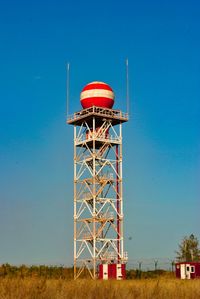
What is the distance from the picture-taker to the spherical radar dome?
69.9m

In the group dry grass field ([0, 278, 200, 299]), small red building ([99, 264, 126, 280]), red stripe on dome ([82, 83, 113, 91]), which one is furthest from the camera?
red stripe on dome ([82, 83, 113, 91])

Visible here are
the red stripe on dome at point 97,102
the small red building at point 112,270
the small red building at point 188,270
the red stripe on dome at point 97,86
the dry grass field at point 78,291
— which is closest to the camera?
the dry grass field at point 78,291

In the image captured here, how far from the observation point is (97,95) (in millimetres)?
69938

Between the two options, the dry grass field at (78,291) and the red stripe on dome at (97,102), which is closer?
the dry grass field at (78,291)

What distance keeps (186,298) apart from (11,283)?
532 cm


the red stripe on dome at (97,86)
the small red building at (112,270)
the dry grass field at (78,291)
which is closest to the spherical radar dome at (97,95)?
the red stripe on dome at (97,86)

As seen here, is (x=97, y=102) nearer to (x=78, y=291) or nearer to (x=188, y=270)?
(x=188, y=270)

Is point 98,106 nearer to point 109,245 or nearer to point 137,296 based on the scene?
point 109,245

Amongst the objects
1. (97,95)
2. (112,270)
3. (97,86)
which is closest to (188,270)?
(112,270)

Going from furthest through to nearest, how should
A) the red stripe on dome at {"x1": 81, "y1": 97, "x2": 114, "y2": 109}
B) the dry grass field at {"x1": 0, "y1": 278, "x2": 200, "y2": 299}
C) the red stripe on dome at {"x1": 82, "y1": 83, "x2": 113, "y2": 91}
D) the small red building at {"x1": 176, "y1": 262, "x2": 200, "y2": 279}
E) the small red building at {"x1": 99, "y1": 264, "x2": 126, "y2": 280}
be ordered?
the red stripe on dome at {"x1": 82, "y1": 83, "x2": 113, "y2": 91} → the red stripe on dome at {"x1": 81, "y1": 97, "x2": 114, "y2": 109} → the small red building at {"x1": 176, "y1": 262, "x2": 200, "y2": 279} → the small red building at {"x1": 99, "y1": 264, "x2": 126, "y2": 280} → the dry grass field at {"x1": 0, "y1": 278, "x2": 200, "y2": 299}

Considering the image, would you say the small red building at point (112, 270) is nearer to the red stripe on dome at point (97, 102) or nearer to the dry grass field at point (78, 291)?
the red stripe on dome at point (97, 102)

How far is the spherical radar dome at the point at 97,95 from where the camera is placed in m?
69.9

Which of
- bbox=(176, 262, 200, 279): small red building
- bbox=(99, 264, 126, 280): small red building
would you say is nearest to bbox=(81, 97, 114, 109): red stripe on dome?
bbox=(99, 264, 126, 280): small red building

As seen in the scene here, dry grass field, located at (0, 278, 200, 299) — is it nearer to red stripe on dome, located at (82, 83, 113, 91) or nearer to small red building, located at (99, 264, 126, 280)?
small red building, located at (99, 264, 126, 280)
